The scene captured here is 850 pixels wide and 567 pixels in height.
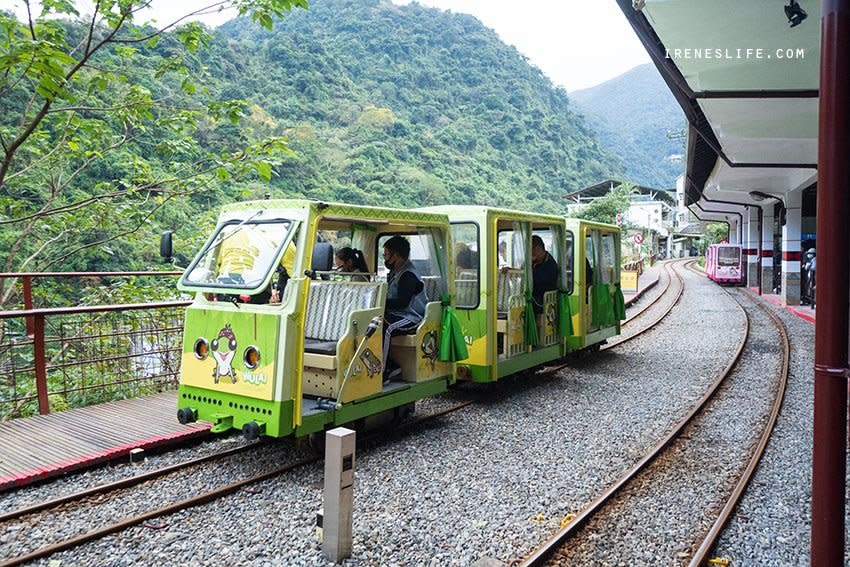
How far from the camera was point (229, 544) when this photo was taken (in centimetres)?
385

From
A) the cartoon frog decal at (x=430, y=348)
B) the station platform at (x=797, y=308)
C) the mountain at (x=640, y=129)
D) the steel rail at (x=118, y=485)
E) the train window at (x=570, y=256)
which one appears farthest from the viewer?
the mountain at (x=640, y=129)

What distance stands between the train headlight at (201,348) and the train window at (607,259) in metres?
7.23

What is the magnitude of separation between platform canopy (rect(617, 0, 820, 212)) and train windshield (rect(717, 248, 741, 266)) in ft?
61.3

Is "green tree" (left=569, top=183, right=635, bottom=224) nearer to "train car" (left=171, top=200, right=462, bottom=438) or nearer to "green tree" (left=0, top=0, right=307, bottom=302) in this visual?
"green tree" (left=0, top=0, right=307, bottom=302)

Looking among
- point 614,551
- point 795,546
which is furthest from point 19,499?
point 795,546

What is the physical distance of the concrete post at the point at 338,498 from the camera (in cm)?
365

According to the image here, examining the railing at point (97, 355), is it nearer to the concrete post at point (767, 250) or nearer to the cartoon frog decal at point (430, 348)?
the cartoon frog decal at point (430, 348)

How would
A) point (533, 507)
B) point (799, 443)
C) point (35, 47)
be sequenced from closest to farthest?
point (35, 47), point (533, 507), point (799, 443)

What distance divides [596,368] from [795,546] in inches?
232

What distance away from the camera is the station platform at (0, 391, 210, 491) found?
472 centimetres

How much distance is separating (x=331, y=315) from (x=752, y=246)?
2840cm

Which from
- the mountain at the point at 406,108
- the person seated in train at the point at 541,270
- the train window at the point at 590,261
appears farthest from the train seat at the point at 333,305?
the mountain at the point at 406,108

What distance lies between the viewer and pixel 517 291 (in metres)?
8.01

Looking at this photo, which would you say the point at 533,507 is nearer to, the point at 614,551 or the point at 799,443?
the point at 614,551
